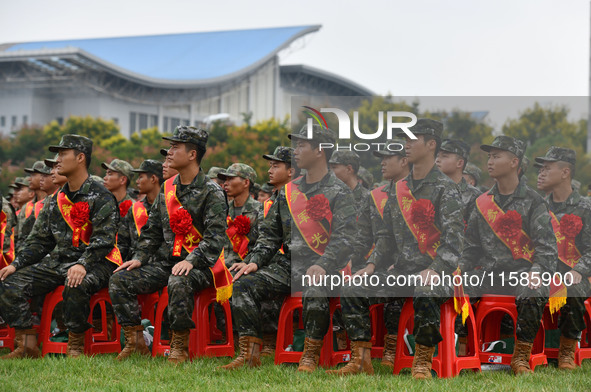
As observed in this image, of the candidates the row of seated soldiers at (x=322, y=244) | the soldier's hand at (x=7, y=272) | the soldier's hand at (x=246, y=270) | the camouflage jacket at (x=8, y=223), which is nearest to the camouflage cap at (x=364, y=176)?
the row of seated soldiers at (x=322, y=244)

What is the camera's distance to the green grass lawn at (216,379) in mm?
5441

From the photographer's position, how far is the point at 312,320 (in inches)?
240

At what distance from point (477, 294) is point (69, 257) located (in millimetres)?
3865

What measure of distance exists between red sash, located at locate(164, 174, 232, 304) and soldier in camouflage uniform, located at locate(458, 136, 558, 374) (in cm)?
208

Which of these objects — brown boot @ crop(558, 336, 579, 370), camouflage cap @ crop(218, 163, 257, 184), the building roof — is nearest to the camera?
brown boot @ crop(558, 336, 579, 370)

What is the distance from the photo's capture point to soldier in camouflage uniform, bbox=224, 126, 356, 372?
6113mm

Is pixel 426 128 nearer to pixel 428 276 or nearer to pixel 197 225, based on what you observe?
pixel 428 276

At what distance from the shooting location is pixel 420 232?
6.10 meters

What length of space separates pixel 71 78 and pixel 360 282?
4389cm

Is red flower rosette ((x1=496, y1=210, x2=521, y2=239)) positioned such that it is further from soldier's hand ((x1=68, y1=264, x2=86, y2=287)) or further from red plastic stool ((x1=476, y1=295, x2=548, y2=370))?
soldier's hand ((x1=68, y1=264, x2=86, y2=287))

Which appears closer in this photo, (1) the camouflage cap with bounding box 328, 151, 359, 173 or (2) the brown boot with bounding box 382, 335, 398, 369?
(2) the brown boot with bounding box 382, 335, 398, 369

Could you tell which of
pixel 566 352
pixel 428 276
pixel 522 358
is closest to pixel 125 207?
pixel 428 276

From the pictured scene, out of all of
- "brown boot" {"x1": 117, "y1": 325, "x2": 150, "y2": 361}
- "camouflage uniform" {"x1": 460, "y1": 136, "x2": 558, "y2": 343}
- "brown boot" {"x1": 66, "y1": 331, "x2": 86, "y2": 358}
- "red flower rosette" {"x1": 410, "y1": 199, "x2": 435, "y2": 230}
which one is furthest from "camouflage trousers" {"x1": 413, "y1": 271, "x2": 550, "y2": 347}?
"brown boot" {"x1": 66, "y1": 331, "x2": 86, "y2": 358}

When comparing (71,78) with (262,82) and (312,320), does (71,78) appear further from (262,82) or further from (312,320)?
(312,320)
